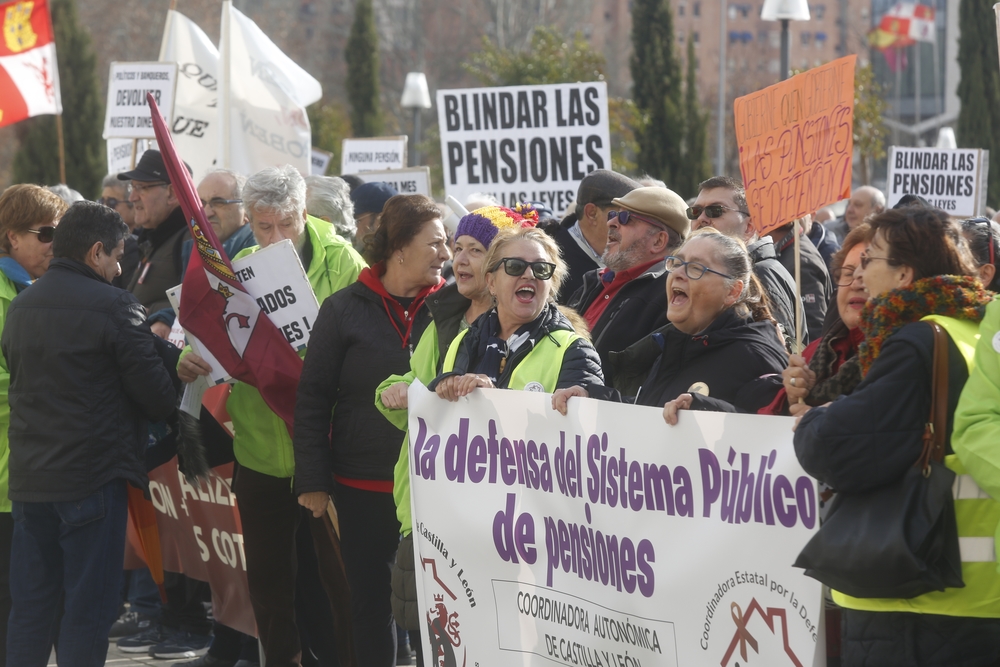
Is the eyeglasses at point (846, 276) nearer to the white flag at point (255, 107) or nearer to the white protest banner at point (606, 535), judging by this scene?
the white protest banner at point (606, 535)

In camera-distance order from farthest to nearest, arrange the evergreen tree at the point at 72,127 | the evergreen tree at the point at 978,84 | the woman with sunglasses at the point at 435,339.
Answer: the evergreen tree at the point at 978,84 < the evergreen tree at the point at 72,127 < the woman with sunglasses at the point at 435,339

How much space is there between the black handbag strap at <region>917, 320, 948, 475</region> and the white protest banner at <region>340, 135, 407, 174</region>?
12117mm

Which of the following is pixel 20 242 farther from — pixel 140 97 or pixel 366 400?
pixel 140 97

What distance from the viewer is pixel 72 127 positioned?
27.0 meters

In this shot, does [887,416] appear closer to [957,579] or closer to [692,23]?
[957,579]

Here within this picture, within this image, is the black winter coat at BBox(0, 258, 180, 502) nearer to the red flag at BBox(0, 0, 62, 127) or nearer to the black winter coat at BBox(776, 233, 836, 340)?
the black winter coat at BBox(776, 233, 836, 340)

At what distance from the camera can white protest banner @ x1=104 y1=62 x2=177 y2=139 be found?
10086 millimetres

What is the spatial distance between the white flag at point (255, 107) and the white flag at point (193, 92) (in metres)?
1.00

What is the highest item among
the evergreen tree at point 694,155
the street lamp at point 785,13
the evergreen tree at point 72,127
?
the street lamp at point 785,13

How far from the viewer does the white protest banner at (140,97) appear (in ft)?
33.1

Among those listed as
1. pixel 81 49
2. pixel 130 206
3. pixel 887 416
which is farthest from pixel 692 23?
pixel 887 416

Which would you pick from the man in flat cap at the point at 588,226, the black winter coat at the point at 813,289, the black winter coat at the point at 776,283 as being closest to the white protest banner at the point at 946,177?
the black winter coat at the point at 813,289

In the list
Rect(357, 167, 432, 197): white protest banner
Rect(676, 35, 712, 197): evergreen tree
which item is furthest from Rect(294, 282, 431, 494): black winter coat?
Rect(676, 35, 712, 197): evergreen tree

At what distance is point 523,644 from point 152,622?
3.63 meters
